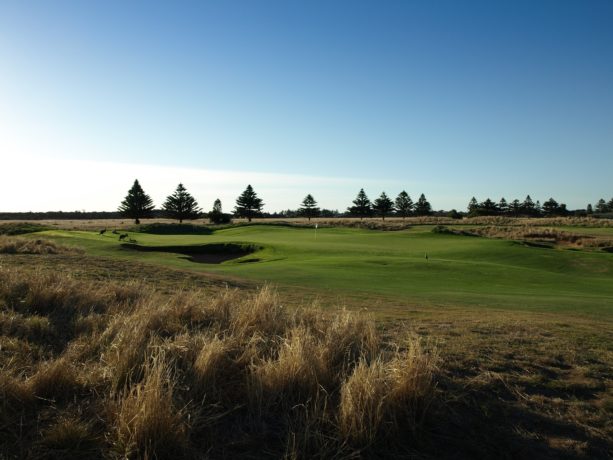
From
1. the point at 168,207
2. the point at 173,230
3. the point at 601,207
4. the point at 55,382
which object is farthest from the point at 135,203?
the point at 601,207

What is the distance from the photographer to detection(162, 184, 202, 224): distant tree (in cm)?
9338

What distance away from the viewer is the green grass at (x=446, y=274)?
1518cm

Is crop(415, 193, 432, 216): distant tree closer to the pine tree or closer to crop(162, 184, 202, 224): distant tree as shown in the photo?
the pine tree

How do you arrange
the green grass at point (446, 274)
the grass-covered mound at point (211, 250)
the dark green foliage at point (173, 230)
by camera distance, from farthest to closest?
the dark green foliage at point (173, 230), the grass-covered mound at point (211, 250), the green grass at point (446, 274)

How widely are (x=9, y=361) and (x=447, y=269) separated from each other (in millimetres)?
21415

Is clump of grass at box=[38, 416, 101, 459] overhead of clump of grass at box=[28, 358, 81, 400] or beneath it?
beneath

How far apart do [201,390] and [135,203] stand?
9176cm

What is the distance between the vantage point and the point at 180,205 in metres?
93.6

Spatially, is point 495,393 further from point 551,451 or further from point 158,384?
point 158,384

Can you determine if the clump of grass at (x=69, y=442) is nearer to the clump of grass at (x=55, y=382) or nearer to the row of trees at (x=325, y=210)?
the clump of grass at (x=55, y=382)

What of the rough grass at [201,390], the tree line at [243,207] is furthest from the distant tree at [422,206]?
the rough grass at [201,390]

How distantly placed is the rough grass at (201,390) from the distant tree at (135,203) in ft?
292

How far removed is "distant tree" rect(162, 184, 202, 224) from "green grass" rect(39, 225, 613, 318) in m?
58.8

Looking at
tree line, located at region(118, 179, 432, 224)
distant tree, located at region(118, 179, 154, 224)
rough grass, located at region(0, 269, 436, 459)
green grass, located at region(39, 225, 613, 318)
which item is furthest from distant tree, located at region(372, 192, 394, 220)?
rough grass, located at region(0, 269, 436, 459)
